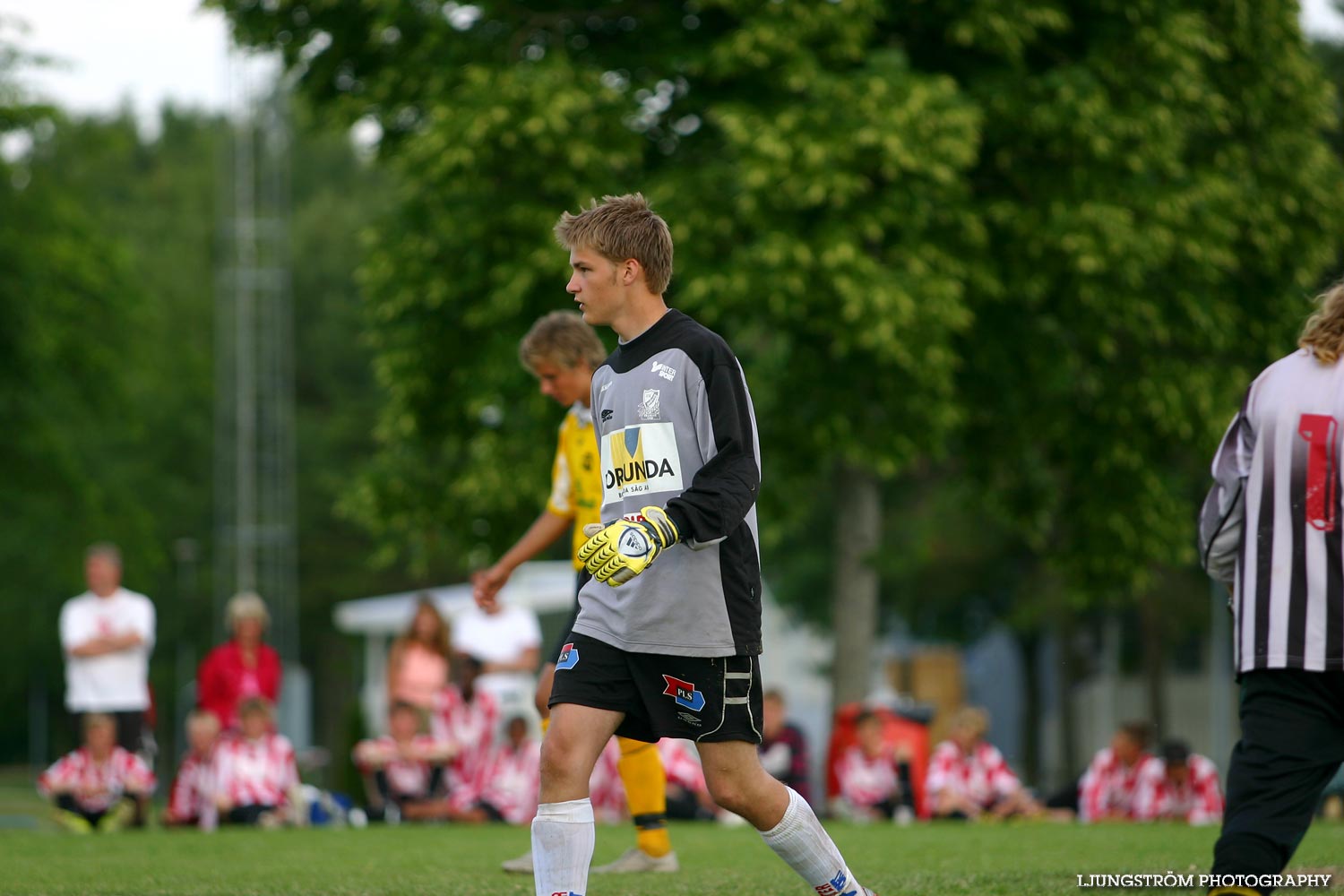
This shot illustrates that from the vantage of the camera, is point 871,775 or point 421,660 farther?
point 421,660

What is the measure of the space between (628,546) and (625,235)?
100 cm

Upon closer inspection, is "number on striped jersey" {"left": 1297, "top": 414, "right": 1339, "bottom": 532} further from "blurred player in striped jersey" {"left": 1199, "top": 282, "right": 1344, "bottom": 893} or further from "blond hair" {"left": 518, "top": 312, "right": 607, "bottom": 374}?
"blond hair" {"left": 518, "top": 312, "right": 607, "bottom": 374}

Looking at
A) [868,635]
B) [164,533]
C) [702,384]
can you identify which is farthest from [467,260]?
[164,533]

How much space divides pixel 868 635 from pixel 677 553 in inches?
521

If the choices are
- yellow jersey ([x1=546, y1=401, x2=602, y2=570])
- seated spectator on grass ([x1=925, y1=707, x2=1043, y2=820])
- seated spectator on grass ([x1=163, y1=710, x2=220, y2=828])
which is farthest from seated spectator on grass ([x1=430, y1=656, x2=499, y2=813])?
yellow jersey ([x1=546, y1=401, x2=602, y2=570])

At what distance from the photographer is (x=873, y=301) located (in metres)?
14.6

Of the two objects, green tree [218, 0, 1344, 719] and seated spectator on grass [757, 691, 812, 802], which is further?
seated spectator on grass [757, 691, 812, 802]

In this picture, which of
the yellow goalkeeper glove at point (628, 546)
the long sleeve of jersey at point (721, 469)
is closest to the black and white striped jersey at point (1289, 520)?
the long sleeve of jersey at point (721, 469)

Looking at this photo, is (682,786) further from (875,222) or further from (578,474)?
(578,474)

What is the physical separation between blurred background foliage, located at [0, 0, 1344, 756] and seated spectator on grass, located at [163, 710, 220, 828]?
3279 mm

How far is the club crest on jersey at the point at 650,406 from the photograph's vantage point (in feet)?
16.8

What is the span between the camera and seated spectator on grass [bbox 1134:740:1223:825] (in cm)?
1421

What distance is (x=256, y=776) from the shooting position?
14312mm

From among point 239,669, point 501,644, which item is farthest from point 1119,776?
point 239,669
